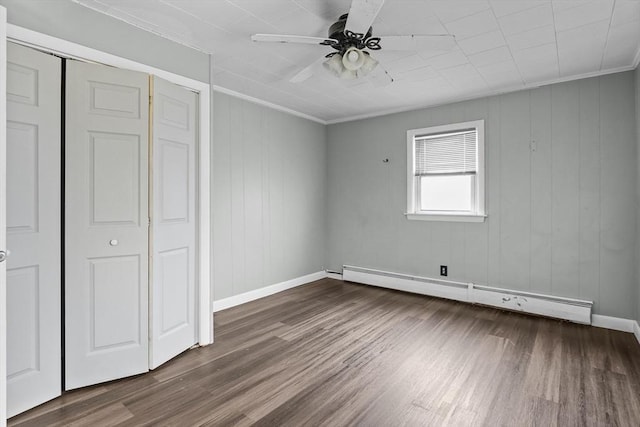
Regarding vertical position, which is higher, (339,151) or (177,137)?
(339,151)

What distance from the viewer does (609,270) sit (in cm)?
334

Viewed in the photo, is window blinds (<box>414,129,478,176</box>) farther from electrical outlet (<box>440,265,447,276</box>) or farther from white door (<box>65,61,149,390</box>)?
white door (<box>65,61,149,390</box>)

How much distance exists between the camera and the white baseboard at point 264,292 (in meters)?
3.93

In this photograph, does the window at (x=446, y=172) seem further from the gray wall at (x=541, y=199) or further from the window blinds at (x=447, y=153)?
the gray wall at (x=541, y=199)

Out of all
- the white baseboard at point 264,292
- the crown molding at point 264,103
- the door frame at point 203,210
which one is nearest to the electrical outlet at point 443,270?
the white baseboard at point 264,292

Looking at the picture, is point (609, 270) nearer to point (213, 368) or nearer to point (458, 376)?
point (458, 376)

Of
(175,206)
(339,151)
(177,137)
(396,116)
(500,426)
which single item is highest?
(396,116)

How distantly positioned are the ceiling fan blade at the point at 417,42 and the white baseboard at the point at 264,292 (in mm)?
3162

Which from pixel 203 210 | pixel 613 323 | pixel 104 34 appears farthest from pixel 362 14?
pixel 613 323

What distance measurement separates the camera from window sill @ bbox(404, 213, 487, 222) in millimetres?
4123

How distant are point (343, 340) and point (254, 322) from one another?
995mm

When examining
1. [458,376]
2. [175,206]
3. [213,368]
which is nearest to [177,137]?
[175,206]

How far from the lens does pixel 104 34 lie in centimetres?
233

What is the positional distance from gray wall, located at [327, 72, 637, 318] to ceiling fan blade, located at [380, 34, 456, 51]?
2.07m
